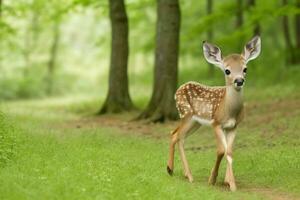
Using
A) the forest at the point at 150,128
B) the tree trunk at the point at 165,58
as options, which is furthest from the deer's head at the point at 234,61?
the tree trunk at the point at 165,58

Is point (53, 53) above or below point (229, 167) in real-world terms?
above

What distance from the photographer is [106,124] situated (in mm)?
17984

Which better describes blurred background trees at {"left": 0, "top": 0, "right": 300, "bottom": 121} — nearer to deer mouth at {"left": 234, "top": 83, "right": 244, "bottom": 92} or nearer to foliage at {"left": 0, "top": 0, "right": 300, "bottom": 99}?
foliage at {"left": 0, "top": 0, "right": 300, "bottom": 99}

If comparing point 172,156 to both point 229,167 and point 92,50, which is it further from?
point 92,50

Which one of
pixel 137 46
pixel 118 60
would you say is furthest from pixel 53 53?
pixel 118 60

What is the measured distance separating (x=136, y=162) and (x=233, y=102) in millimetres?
2253

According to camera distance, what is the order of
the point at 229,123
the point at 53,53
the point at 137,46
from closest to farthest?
1. the point at 229,123
2. the point at 137,46
3. the point at 53,53

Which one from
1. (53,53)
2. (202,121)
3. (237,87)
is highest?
(53,53)

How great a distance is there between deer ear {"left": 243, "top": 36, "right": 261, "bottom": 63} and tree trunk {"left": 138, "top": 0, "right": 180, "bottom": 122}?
8.35 m

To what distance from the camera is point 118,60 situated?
21.7m

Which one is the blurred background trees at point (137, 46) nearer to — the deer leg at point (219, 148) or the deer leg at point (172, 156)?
the deer leg at point (172, 156)

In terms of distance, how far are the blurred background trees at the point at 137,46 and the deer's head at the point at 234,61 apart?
26.8 ft

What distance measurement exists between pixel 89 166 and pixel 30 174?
1214mm

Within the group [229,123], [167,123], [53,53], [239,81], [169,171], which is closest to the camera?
[239,81]
